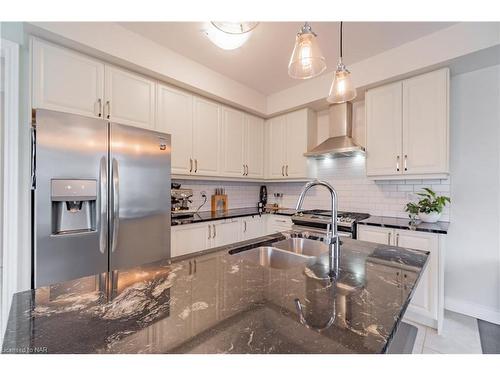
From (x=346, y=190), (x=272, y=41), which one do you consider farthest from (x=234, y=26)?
(x=346, y=190)

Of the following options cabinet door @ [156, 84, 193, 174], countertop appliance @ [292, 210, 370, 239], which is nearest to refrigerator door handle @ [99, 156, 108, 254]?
cabinet door @ [156, 84, 193, 174]

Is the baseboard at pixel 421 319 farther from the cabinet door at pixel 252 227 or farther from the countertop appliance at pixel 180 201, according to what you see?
the countertop appliance at pixel 180 201

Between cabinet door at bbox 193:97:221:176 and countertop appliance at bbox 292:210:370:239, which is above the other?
cabinet door at bbox 193:97:221:176

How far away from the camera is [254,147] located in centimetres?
344

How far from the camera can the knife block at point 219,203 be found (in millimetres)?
3250

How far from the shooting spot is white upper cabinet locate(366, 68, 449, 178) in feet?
6.93

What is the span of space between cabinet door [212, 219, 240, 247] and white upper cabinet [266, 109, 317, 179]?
1041 millimetres

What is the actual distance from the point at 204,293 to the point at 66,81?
6.70 feet

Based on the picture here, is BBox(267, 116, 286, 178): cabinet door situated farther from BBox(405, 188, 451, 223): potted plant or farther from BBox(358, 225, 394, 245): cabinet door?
BBox(405, 188, 451, 223): potted plant

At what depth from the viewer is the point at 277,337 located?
19.6 inches

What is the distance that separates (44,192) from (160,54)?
63.0 inches

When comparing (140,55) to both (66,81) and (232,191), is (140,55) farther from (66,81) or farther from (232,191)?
(232,191)

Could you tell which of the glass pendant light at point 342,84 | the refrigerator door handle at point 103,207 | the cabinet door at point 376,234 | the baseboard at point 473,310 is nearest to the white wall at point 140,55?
the refrigerator door handle at point 103,207

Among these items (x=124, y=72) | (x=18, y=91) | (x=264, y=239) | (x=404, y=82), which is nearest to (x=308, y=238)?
(x=264, y=239)
